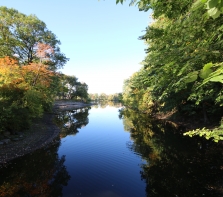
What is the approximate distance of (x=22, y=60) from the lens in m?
28.5

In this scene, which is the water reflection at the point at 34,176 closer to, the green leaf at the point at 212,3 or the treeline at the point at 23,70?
the treeline at the point at 23,70

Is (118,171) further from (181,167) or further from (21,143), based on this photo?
(21,143)

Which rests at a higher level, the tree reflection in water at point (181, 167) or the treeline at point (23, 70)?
the treeline at point (23, 70)

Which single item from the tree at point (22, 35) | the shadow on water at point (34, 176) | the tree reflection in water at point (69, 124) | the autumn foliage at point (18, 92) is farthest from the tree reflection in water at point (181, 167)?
the tree at point (22, 35)

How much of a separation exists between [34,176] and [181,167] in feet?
32.6

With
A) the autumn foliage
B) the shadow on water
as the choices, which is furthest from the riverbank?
the autumn foliage

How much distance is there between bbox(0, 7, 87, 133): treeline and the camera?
53.8ft

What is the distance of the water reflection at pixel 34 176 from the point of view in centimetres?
814

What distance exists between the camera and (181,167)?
10820 mm

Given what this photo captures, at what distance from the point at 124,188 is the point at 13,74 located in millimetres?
16748

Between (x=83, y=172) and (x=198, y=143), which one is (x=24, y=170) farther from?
(x=198, y=143)

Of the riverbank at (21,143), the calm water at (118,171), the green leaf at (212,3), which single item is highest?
the green leaf at (212,3)

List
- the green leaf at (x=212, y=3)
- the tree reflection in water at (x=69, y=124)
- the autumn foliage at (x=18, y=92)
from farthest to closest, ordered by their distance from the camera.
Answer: the tree reflection in water at (x=69, y=124) < the autumn foliage at (x=18, y=92) < the green leaf at (x=212, y=3)

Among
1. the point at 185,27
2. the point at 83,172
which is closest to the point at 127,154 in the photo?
the point at 83,172
